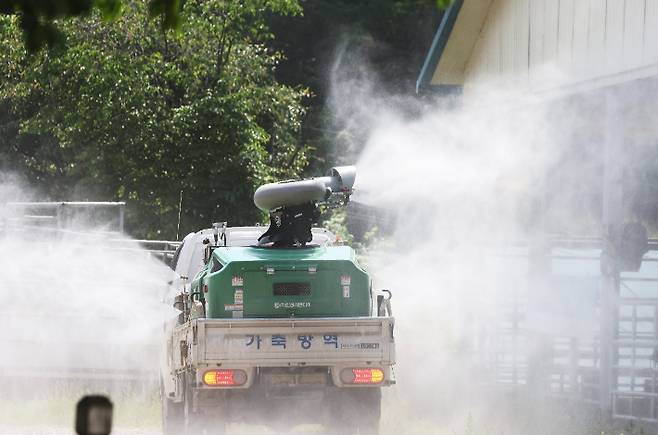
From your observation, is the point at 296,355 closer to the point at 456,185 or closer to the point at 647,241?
the point at 647,241

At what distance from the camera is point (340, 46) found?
39469 millimetres

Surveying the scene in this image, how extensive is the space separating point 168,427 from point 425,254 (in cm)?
611

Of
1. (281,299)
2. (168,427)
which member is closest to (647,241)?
(281,299)

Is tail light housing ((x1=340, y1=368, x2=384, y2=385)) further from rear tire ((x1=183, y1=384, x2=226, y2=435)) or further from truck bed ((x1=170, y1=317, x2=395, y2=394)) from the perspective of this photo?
rear tire ((x1=183, y1=384, x2=226, y2=435))

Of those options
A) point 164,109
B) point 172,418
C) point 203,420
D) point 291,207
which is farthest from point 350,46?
point 203,420

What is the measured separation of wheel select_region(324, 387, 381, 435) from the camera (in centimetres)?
1198

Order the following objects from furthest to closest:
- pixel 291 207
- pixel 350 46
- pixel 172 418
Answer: pixel 350 46, pixel 172 418, pixel 291 207

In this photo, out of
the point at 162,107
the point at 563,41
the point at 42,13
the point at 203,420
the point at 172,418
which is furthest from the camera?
the point at 162,107

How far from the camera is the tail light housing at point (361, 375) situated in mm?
11688

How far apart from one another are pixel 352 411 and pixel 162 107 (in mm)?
14548

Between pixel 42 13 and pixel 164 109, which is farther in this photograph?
pixel 164 109

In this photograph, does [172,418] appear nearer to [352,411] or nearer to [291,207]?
[352,411]

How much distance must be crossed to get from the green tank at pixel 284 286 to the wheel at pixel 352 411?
69 centimetres

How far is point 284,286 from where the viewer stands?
39.6 ft
